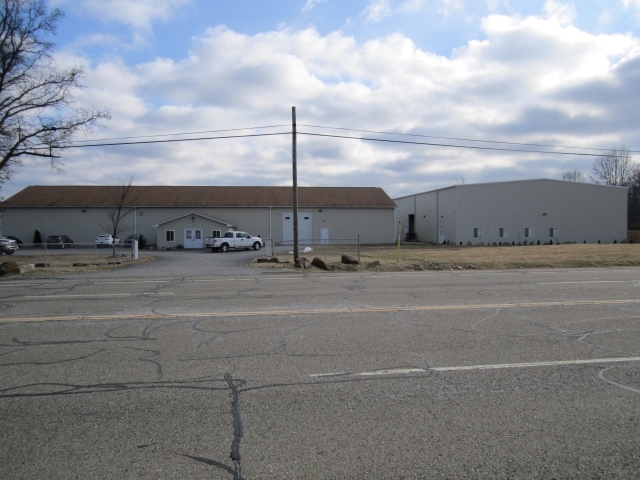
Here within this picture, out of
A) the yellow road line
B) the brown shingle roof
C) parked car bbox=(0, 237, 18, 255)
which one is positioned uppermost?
the brown shingle roof

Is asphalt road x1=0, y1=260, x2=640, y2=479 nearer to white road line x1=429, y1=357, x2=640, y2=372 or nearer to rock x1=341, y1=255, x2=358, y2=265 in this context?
white road line x1=429, y1=357, x2=640, y2=372

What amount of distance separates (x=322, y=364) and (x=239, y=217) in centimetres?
4561

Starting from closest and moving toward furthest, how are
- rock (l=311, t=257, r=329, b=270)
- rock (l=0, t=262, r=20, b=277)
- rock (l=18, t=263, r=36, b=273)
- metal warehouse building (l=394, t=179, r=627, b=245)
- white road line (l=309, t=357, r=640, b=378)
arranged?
white road line (l=309, t=357, r=640, b=378), rock (l=0, t=262, r=20, b=277), rock (l=18, t=263, r=36, b=273), rock (l=311, t=257, r=329, b=270), metal warehouse building (l=394, t=179, r=627, b=245)

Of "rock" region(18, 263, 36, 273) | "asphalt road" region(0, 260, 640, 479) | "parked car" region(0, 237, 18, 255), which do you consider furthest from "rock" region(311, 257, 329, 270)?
"parked car" region(0, 237, 18, 255)

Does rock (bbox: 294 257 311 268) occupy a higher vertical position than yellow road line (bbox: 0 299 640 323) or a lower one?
higher

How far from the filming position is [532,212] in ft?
157

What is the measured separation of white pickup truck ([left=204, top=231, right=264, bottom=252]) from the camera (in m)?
39.6

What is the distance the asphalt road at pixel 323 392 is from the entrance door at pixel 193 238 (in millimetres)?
36612

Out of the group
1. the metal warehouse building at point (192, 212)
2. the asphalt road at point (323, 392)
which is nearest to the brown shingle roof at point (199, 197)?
the metal warehouse building at point (192, 212)

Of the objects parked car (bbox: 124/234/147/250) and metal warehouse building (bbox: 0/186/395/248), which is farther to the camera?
metal warehouse building (bbox: 0/186/395/248)

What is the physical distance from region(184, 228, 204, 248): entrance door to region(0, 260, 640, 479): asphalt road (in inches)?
1441

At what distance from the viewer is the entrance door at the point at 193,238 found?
45438mm

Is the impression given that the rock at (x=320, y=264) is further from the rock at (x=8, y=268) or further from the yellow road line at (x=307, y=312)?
the rock at (x=8, y=268)

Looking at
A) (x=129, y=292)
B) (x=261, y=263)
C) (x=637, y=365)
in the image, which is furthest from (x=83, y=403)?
(x=261, y=263)
